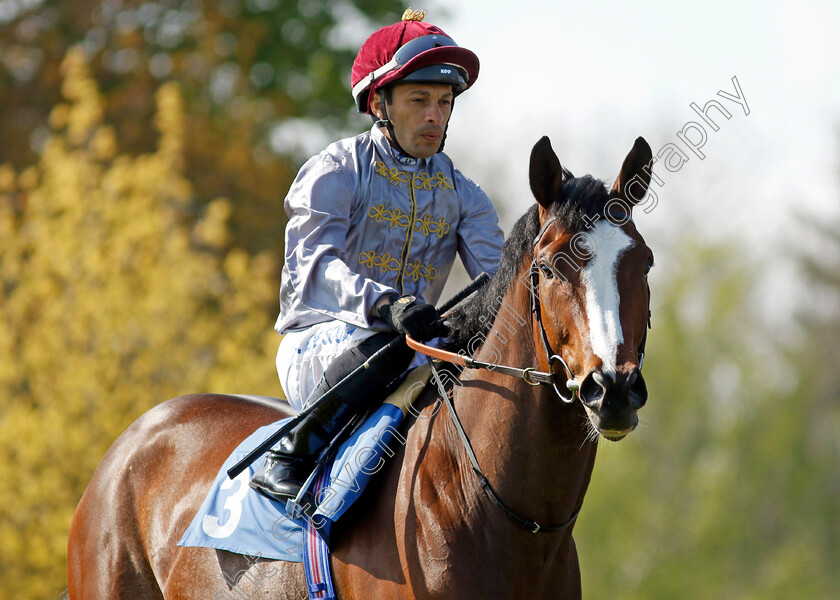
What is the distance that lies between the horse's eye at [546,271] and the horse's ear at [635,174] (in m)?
0.39

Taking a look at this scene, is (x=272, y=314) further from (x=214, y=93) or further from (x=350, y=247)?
(x=350, y=247)

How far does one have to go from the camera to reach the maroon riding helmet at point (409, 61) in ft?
13.8

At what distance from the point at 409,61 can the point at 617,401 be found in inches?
74.7

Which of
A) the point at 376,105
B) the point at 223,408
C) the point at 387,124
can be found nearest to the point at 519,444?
the point at 387,124

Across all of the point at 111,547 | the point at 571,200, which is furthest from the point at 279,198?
the point at 571,200

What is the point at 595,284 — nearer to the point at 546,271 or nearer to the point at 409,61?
the point at 546,271

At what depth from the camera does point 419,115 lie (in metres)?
4.28

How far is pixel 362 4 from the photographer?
2038cm

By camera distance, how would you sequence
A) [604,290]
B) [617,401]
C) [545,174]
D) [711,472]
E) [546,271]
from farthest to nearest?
[711,472] < [545,174] < [546,271] < [604,290] < [617,401]

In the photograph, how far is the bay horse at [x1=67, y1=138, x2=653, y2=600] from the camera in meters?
3.06

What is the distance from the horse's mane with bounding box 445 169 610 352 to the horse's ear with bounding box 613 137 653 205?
9 centimetres

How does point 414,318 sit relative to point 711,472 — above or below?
above

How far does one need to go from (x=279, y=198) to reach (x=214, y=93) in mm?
2879

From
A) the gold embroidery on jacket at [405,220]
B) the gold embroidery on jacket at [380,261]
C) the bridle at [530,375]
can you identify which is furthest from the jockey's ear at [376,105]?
the bridle at [530,375]
